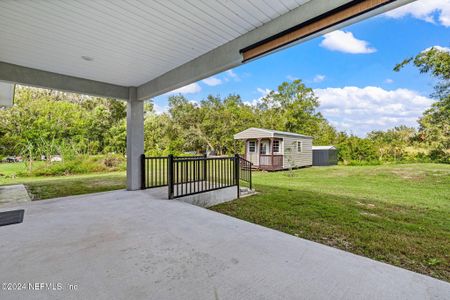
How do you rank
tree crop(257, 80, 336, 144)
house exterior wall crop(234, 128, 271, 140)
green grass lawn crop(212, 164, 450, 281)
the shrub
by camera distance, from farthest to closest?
tree crop(257, 80, 336, 144) → house exterior wall crop(234, 128, 271, 140) → the shrub → green grass lawn crop(212, 164, 450, 281)

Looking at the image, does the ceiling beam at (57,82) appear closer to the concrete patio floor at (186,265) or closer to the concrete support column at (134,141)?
the concrete support column at (134,141)

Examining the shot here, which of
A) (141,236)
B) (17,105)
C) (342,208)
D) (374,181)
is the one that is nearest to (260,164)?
(374,181)

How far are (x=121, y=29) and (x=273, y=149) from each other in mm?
11007

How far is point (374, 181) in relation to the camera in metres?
8.16

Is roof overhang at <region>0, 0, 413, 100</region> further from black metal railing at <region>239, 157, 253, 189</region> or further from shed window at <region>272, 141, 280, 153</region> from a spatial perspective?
shed window at <region>272, 141, 280, 153</region>

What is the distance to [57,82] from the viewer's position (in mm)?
4234

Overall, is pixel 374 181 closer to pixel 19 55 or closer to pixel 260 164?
pixel 260 164

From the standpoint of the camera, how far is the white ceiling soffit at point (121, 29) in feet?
7.47

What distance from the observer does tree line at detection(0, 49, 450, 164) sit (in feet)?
22.6

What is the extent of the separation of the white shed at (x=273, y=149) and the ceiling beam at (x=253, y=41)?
8.39 m

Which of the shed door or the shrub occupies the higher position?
the shed door

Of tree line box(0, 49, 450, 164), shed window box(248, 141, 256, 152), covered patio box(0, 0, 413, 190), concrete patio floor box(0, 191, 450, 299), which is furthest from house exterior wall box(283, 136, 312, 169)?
concrete patio floor box(0, 191, 450, 299)

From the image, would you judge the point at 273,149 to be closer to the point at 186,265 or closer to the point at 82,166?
the point at 82,166

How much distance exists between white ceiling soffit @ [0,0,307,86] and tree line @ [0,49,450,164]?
655 centimetres
